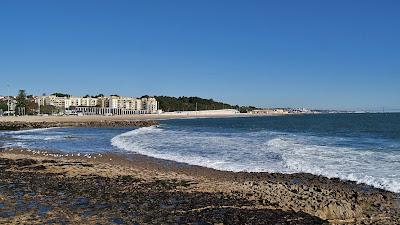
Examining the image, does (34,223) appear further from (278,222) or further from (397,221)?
(397,221)

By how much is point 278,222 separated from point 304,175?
24.6 ft

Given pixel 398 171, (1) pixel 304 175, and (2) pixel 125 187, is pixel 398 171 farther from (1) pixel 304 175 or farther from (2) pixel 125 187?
(2) pixel 125 187

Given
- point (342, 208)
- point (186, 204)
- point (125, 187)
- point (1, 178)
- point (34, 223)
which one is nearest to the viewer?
point (34, 223)

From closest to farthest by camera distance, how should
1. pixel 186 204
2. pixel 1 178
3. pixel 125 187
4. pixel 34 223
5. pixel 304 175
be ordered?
pixel 34 223 → pixel 186 204 → pixel 125 187 → pixel 1 178 → pixel 304 175

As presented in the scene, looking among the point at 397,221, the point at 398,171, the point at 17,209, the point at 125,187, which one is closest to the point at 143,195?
the point at 125,187

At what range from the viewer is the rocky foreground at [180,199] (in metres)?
Answer: 8.93

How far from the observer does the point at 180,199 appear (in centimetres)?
1080

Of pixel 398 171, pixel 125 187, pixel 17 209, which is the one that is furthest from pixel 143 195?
pixel 398 171

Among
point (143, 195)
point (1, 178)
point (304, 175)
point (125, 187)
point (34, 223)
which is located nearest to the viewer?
point (34, 223)

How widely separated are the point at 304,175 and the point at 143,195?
6798 millimetres

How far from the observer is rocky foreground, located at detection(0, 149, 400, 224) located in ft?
29.3

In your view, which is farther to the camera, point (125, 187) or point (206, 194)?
point (125, 187)

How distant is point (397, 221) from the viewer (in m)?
8.80

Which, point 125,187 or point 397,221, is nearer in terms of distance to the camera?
point 397,221
